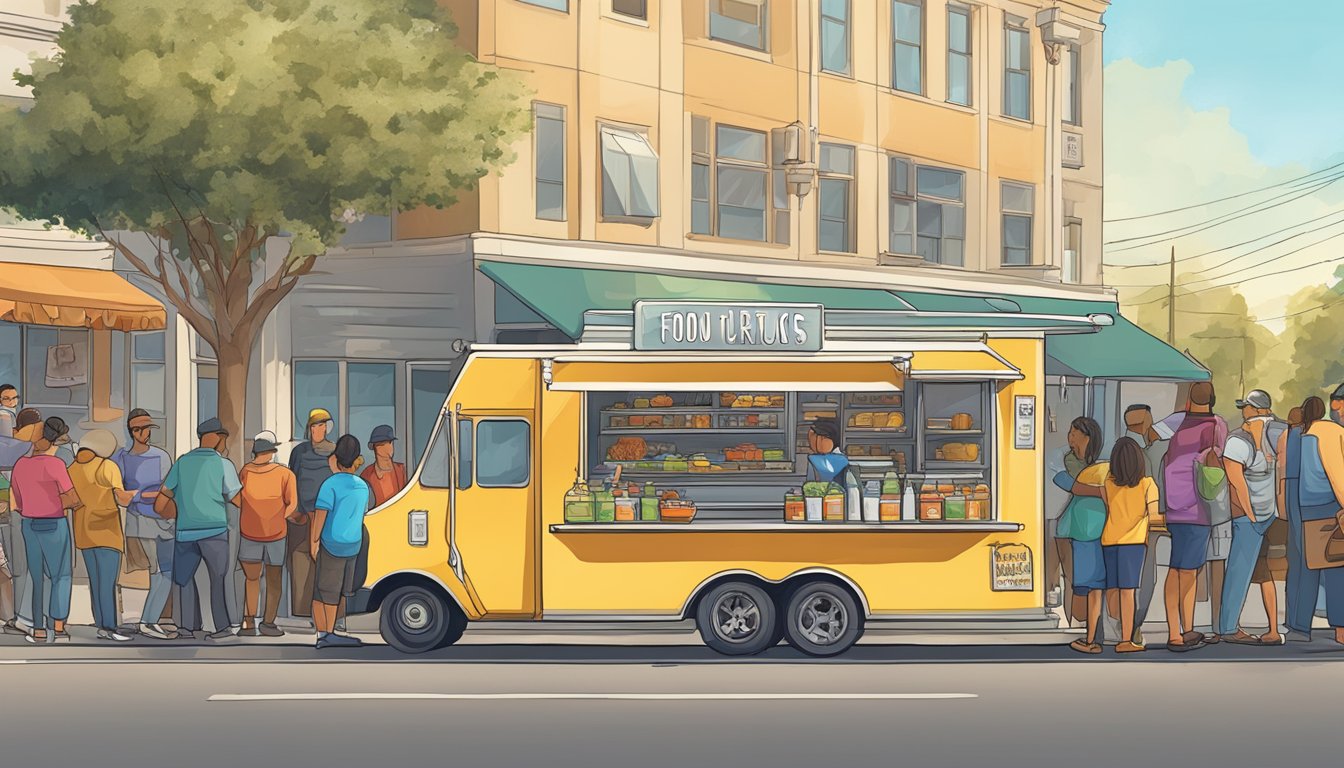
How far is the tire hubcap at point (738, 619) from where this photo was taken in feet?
44.4

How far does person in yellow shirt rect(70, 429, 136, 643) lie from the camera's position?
1462 centimetres

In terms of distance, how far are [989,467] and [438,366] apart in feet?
36.2

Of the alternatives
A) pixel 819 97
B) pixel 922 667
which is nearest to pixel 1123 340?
pixel 819 97

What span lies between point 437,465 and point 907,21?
18.7 metres

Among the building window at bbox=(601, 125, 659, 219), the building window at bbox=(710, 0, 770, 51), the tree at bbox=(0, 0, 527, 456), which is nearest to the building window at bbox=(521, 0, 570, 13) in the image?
the building window at bbox=(601, 125, 659, 219)

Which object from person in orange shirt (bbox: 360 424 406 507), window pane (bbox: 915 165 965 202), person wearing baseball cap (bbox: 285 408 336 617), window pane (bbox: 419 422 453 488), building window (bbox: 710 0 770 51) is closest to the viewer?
window pane (bbox: 419 422 453 488)

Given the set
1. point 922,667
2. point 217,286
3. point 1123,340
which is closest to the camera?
point 922,667

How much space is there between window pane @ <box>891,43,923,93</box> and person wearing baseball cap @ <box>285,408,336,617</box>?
16.6 m

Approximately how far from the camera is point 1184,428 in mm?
14008

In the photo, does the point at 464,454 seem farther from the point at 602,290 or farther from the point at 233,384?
the point at 602,290

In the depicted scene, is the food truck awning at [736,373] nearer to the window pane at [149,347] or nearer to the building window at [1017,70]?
the window pane at [149,347]

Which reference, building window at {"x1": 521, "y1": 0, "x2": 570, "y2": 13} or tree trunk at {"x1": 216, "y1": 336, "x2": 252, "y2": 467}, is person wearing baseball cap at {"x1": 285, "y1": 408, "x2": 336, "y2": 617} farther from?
building window at {"x1": 521, "y1": 0, "x2": 570, "y2": 13}

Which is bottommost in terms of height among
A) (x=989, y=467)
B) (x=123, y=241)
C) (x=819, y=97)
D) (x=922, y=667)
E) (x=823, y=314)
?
(x=922, y=667)

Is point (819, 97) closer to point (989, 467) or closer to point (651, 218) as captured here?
point (651, 218)
